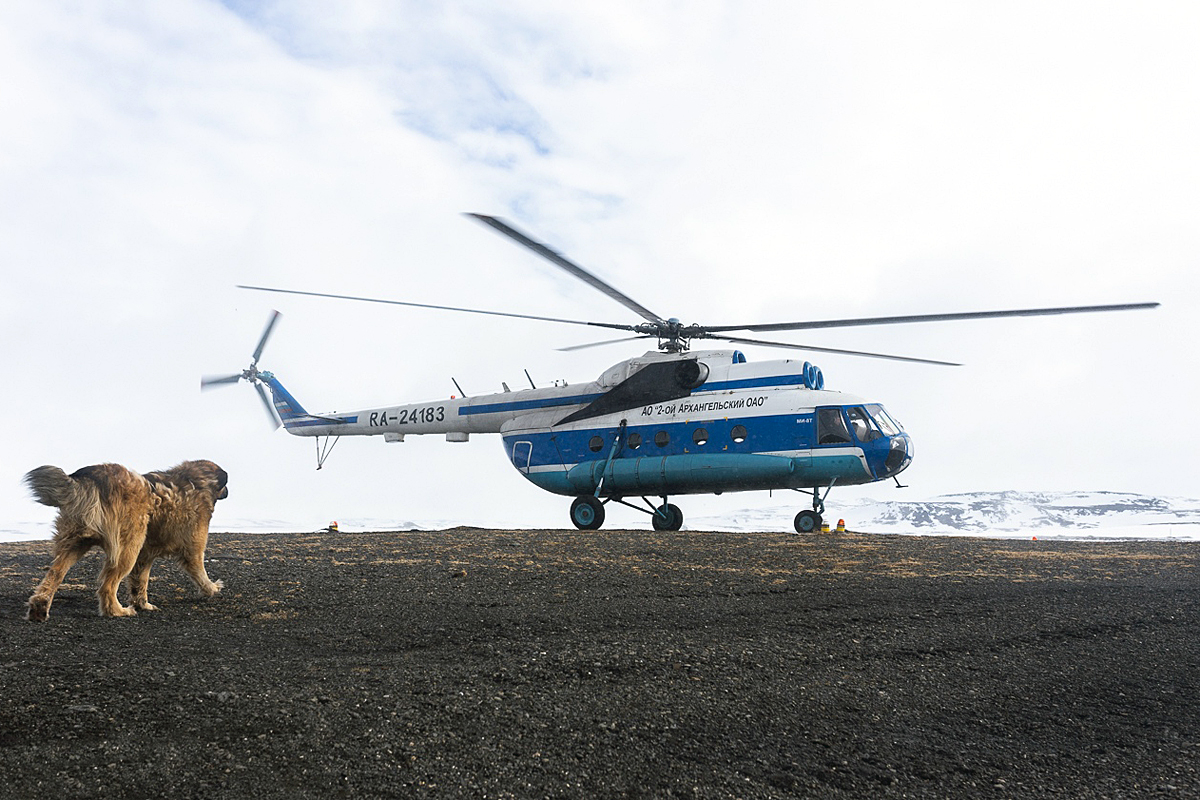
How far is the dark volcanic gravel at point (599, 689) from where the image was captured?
9.64ft

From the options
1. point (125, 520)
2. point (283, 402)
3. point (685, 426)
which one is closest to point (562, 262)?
point (685, 426)

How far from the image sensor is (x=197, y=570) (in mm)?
6711

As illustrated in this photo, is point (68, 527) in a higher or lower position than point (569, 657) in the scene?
higher

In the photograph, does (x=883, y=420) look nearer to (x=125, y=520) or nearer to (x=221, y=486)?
(x=221, y=486)

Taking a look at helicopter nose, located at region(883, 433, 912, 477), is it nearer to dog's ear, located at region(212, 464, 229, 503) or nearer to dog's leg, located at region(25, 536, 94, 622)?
dog's ear, located at region(212, 464, 229, 503)

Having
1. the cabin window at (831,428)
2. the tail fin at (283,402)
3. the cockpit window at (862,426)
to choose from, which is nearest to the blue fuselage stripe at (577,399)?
the cabin window at (831,428)

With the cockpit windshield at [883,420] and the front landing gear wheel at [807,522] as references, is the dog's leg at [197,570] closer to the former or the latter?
the front landing gear wheel at [807,522]

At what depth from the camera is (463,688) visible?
3842mm

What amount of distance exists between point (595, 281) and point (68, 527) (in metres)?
9.60

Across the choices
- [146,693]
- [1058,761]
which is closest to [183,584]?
[146,693]

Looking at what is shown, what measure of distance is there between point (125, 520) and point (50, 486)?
579 millimetres

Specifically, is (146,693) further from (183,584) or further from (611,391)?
(611,391)

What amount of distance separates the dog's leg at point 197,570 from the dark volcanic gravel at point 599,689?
0.22 meters

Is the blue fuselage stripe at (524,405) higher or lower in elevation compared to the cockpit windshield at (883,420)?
higher
